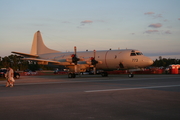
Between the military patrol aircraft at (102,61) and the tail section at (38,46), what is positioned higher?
the tail section at (38,46)

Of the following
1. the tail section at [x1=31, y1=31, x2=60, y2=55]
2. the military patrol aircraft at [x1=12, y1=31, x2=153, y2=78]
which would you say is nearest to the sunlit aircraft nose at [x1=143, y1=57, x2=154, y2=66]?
the military patrol aircraft at [x1=12, y1=31, x2=153, y2=78]

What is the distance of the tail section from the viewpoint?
137 ft

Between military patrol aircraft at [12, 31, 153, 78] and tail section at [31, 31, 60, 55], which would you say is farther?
tail section at [31, 31, 60, 55]

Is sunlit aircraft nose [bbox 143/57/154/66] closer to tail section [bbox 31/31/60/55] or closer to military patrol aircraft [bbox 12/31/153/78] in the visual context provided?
military patrol aircraft [bbox 12/31/153/78]

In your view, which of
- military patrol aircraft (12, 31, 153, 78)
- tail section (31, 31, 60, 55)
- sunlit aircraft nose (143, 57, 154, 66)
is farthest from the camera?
tail section (31, 31, 60, 55)

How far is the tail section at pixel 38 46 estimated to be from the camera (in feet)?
137

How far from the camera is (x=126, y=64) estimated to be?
30.8 meters

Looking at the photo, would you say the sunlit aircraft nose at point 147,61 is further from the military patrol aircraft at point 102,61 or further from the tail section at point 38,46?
the tail section at point 38,46

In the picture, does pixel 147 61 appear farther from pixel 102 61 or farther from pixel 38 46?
pixel 38 46

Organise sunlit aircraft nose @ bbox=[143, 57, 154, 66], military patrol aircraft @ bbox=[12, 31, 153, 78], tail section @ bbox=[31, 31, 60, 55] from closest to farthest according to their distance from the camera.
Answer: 1. sunlit aircraft nose @ bbox=[143, 57, 154, 66]
2. military patrol aircraft @ bbox=[12, 31, 153, 78]
3. tail section @ bbox=[31, 31, 60, 55]

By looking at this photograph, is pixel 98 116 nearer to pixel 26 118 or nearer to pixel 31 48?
pixel 26 118

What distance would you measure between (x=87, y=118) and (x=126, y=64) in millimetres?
24819

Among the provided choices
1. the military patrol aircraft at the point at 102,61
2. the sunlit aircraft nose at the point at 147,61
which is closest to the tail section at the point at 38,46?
the military patrol aircraft at the point at 102,61

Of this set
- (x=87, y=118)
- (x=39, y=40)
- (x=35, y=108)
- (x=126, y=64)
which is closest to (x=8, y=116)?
(x=35, y=108)
